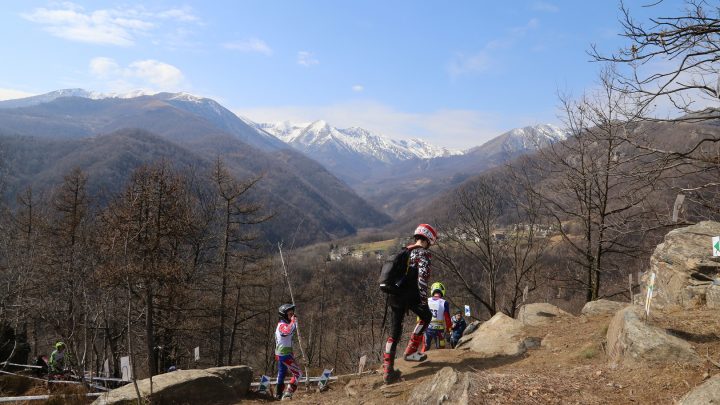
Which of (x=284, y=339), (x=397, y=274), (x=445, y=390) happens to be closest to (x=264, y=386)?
(x=284, y=339)

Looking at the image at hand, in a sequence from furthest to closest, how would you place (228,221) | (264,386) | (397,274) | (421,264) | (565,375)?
(228,221) → (264,386) → (421,264) → (397,274) → (565,375)

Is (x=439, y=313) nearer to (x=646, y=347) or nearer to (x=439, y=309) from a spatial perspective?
(x=439, y=309)

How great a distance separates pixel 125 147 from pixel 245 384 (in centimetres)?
19930

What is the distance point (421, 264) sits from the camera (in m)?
8.13

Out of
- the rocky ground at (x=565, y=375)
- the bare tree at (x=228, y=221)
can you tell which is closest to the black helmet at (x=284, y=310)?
the rocky ground at (x=565, y=375)

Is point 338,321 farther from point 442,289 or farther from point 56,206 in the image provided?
point 442,289

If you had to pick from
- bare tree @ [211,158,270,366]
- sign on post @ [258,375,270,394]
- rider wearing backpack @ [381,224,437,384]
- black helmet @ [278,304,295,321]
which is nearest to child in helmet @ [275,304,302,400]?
black helmet @ [278,304,295,321]

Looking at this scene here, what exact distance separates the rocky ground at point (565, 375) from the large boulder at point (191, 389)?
227 centimetres

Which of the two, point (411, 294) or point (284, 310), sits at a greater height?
point (411, 294)

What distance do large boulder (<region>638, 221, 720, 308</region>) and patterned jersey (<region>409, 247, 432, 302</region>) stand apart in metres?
5.15

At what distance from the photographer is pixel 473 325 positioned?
1521 centimetres

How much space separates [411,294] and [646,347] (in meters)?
3.52

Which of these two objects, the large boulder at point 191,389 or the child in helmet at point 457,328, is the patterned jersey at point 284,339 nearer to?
the large boulder at point 191,389

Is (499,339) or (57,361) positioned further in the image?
(57,361)
